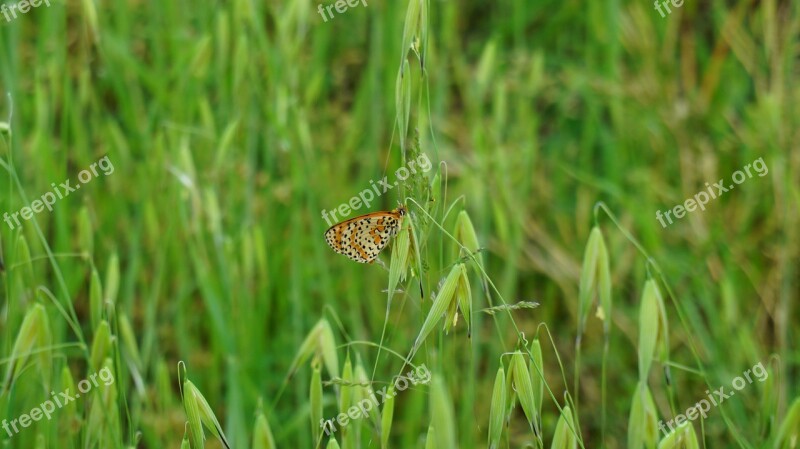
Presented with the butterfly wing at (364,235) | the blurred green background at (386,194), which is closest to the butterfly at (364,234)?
the butterfly wing at (364,235)

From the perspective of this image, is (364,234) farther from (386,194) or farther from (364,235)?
(386,194)

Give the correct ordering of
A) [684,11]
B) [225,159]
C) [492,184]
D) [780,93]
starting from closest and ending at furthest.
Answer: [225,159], [492,184], [780,93], [684,11]

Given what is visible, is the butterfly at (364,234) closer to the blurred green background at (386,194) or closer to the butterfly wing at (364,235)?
the butterfly wing at (364,235)

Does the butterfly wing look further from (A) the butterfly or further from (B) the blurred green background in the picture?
(B) the blurred green background

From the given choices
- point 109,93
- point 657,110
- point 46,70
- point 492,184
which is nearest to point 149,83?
point 46,70

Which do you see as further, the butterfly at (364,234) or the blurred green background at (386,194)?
the blurred green background at (386,194)

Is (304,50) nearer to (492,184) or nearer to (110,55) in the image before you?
(110,55)
